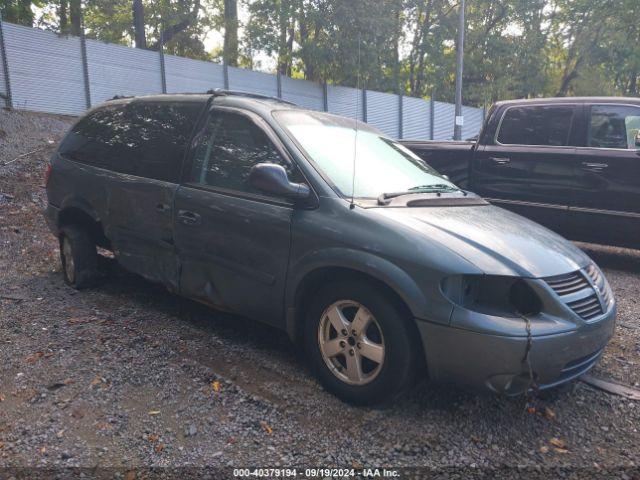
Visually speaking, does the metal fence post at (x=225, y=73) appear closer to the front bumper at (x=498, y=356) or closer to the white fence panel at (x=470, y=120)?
the white fence panel at (x=470, y=120)

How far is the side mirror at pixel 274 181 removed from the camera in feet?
10.1

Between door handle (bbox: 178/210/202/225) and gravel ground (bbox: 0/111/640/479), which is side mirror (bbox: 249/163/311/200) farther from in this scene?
gravel ground (bbox: 0/111/640/479)

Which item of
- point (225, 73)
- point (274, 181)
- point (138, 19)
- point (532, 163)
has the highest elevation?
point (138, 19)

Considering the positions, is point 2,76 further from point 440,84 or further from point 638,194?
point 440,84

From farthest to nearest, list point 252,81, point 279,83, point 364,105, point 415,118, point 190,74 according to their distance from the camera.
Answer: point 415,118 < point 364,105 < point 279,83 < point 252,81 < point 190,74

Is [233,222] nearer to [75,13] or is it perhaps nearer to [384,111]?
[75,13]

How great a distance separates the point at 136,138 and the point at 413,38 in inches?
1057

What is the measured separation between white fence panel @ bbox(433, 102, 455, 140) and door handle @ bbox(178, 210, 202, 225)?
25552 millimetres

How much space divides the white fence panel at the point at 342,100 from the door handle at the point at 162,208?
61.7 feet

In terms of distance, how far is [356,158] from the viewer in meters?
3.62

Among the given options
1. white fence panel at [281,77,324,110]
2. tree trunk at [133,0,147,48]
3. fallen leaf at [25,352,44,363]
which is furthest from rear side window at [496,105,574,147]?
tree trunk at [133,0,147,48]

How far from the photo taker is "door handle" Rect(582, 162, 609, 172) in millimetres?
5830

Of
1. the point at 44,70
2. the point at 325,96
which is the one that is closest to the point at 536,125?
the point at 44,70

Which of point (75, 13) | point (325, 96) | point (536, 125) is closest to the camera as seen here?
point (536, 125)
